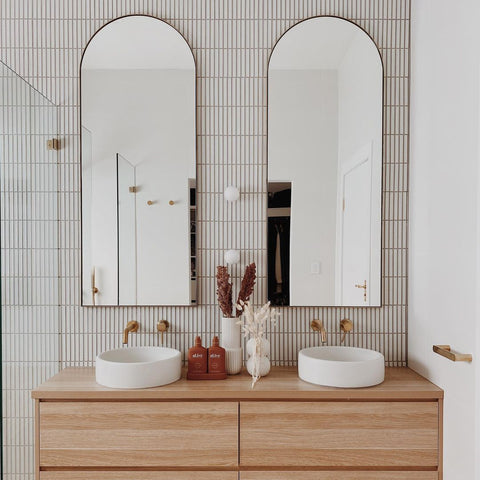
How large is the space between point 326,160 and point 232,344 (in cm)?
88

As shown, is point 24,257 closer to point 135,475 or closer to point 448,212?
point 135,475

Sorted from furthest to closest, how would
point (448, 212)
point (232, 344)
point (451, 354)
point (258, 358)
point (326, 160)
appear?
point (326, 160), point (232, 344), point (258, 358), point (448, 212), point (451, 354)

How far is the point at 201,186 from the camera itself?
2096 millimetres

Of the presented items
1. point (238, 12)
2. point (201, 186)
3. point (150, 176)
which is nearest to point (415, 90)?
point (238, 12)

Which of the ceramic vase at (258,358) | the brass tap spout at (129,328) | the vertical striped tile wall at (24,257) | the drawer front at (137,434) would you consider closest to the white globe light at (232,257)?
the ceramic vase at (258,358)

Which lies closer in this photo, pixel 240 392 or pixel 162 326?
pixel 240 392

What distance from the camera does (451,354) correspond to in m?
1.53

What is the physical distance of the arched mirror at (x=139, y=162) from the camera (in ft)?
6.79

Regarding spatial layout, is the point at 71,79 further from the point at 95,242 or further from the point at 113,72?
the point at 95,242

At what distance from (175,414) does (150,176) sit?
3.24ft

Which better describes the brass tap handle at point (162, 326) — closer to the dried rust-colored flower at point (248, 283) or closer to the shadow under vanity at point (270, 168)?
the shadow under vanity at point (270, 168)

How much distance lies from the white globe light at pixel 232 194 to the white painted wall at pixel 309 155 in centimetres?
19

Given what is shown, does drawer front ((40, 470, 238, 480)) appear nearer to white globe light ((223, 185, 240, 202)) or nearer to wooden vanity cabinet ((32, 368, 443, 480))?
wooden vanity cabinet ((32, 368, 443, 480))

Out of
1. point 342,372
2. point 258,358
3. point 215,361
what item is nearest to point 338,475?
point 342,372
